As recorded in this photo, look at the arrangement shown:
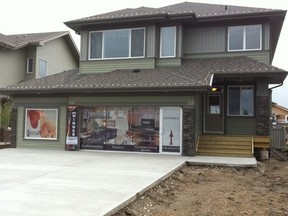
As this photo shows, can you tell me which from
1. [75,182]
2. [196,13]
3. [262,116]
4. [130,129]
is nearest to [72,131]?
[130,129]

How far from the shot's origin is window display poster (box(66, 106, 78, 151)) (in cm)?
1645

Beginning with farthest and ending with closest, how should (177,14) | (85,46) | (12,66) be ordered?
(12,66)
(85,46)
(177,14)

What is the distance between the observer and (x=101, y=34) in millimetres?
18297

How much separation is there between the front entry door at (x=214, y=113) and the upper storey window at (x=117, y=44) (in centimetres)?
400

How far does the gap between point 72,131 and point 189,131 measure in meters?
5.50

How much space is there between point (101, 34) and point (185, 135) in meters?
7.22

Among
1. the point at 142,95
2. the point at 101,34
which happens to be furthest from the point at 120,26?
the point at 142,95

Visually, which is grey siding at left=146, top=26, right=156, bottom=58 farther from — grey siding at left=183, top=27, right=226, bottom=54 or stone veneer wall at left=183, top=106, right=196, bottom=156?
stone veneer wall at left=183, top=106, right=196, bottom=156

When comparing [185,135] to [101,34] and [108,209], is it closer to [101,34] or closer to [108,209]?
[101,34]

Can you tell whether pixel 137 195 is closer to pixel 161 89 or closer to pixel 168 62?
pixel 161 89

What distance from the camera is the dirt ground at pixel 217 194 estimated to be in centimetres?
679

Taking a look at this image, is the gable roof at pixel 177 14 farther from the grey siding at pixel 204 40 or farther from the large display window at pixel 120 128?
the large display window at pixel 120 128

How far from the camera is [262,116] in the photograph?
15.7 meters

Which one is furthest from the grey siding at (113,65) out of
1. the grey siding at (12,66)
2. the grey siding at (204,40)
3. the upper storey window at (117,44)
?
the grey siding at (12,66)
